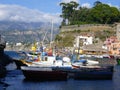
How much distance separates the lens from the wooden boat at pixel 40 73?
186 ft

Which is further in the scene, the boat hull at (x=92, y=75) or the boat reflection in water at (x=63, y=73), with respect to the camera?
the boat hull at (x=92, y=75)

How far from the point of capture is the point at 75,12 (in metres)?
147

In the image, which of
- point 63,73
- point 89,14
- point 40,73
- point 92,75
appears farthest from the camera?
point 89,14

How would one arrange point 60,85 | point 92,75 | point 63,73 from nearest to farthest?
1. point 60,85
2. point 63,73
3. point 92,75

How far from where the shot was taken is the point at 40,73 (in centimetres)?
5697

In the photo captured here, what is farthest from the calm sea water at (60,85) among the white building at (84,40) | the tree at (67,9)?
the tree at (67,9)

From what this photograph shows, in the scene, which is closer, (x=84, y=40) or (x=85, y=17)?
(x=84, y=40)

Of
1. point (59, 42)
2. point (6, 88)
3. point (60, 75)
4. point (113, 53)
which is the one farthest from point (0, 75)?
point (59, 42)

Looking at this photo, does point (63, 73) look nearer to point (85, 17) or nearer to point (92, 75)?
point (92, 75)

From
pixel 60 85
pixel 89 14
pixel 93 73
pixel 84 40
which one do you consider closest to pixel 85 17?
pixel 89 14

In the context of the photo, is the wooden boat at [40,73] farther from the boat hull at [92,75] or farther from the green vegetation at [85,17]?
the green vegetation at [85,17]

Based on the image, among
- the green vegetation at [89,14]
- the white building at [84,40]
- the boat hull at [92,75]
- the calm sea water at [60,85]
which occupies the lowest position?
the calm sea water at [60,85]

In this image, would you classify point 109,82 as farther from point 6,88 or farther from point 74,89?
point 6,88

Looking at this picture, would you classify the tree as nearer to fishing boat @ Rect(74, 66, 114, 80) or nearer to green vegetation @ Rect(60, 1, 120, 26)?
green vegetation @ Rect(60, 1, 120, 26)
